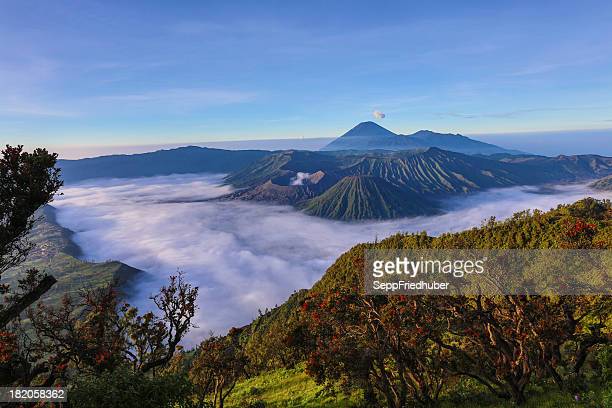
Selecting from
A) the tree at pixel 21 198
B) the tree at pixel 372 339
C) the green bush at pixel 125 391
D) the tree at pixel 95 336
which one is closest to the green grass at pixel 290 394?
the tree at pixel 372 339

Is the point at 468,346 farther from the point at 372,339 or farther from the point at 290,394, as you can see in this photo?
the point at 290,394

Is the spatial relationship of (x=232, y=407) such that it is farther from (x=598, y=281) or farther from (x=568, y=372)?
(x=598, y=281)

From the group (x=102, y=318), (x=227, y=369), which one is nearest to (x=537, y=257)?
(x=227, y=369)

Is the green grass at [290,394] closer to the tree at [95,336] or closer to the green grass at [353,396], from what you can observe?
the green grass at [353,396]

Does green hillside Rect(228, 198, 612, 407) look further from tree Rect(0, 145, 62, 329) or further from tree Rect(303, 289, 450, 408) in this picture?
tree Rect(0, 145, 62, 329)

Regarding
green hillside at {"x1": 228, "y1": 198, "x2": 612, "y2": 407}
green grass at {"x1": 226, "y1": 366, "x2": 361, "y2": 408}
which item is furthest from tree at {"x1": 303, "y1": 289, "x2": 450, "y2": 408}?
green grass at {"x1": 226, "y1": 366, "x2": 361, "y2": 408}

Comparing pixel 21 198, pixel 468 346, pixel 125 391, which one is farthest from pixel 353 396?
pixel 21 198
